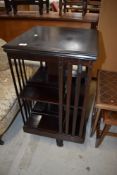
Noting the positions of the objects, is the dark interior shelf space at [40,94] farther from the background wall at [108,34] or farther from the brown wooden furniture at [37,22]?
the brown wooden furniture at [37,22]

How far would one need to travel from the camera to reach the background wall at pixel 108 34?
5.82 feet

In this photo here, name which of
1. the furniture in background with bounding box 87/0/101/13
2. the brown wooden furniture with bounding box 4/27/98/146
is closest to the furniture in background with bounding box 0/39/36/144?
the brown wooden furniture with bounding box 4/27/98/146

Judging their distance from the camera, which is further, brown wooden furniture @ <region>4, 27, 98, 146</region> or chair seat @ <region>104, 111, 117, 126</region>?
chair seat @ <region>104, 111, 117, 126</region>

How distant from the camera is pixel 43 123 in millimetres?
1475

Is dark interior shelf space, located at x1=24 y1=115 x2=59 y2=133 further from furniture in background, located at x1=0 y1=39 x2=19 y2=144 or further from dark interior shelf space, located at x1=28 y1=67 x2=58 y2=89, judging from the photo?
dark interior shelf space, located at x1=28 y1=67 x2=58 y2=89

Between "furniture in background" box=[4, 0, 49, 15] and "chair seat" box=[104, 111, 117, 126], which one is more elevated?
"furniture in background" box=[4, 0, 49, 15]

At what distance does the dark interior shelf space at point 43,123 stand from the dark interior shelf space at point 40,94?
0.33 meters

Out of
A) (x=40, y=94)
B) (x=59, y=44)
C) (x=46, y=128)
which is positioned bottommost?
(x=46, y=128)

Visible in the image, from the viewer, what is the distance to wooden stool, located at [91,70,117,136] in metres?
1.15

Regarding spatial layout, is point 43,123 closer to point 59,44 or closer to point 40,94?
point 40,94

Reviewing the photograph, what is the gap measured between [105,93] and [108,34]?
995 millimetres

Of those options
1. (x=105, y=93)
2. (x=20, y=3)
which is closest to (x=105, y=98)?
(x=105, y=93)

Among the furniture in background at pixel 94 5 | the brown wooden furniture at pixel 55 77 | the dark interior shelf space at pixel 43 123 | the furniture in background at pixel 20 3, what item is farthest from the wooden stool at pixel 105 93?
the furniture in background at pixel 20 3

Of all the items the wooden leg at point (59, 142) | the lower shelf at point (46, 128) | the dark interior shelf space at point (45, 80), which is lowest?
the wooden leg at point (59, 142)
